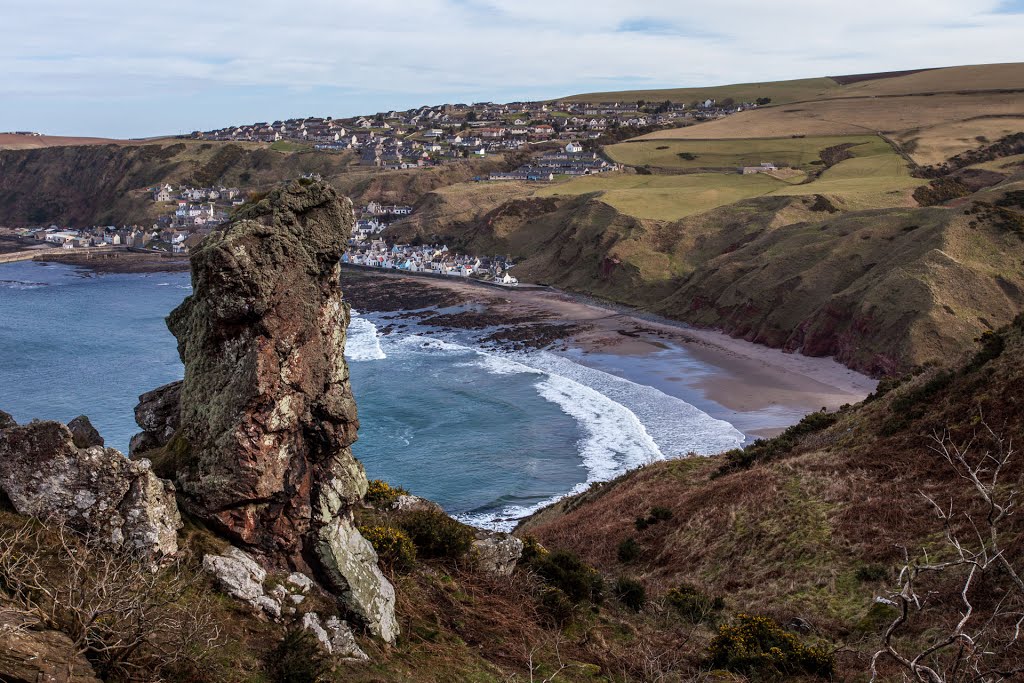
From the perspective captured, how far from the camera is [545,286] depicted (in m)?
105

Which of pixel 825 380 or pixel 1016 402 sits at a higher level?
pixel 1016 402

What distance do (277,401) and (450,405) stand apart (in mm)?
40243

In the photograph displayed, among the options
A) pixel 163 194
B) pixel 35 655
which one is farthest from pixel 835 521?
pixel 163 194

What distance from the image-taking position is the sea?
39906 mm

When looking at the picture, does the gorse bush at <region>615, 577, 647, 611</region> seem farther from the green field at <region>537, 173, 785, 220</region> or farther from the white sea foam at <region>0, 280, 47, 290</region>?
the white sea foam at <region>0, 280, 47, 290</region>

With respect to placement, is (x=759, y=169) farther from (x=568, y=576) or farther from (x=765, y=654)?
(x=765, y=654)

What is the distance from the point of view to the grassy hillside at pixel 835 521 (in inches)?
682

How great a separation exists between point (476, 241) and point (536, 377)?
72649 mm

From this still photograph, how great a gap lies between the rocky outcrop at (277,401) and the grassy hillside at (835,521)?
326 inches

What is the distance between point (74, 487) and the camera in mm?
11070

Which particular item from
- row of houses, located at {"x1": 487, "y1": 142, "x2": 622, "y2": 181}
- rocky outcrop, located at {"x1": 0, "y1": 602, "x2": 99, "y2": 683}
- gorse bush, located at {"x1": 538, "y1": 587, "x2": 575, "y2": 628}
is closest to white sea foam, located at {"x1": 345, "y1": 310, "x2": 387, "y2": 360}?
gorse bush, located at {"x1": 538, "y1": 587, "x2": 575, "y2": 628}

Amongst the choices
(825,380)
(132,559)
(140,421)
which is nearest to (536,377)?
(825,380)

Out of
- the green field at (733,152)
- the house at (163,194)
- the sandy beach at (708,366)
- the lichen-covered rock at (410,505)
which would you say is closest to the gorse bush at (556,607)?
the lichen-covered rock at (410,505)

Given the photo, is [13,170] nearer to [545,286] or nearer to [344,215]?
[545,286]
